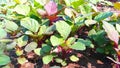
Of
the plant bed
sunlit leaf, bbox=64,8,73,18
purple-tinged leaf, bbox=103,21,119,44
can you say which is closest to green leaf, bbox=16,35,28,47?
the plant bed

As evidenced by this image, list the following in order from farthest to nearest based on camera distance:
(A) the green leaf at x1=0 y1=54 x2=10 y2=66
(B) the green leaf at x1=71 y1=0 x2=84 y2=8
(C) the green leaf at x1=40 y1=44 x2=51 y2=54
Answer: (B) the green leaf at x1=71 y1=0 x2=84 y2=8 < (C) the green leaf at x1=40 y1=44 x2=51 y2=54 < (A) the green leaf at x1=0 y1=54 x2=10 y2=66

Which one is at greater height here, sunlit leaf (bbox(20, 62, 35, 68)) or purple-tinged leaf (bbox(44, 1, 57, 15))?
purple-tinged leaf (bbox(44, 1, 57, 15))

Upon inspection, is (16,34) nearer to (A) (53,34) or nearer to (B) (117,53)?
(A) (53,34)

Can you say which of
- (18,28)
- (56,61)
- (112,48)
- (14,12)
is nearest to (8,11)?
(14,12)

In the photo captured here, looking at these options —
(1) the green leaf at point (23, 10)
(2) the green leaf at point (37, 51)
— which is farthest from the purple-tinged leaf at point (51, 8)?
(2) the green leaf at point (37, 51)

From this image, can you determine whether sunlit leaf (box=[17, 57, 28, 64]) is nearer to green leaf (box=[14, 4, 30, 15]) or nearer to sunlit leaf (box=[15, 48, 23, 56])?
sunlit leaf (box=[15, 48, 23, 56])

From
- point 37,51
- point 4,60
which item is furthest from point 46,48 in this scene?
point 4,60

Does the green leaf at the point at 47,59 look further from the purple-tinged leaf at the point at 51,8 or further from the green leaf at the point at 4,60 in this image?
the purple-tinged leaf at the point at 51,8

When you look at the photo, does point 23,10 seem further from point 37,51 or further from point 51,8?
point 37,51
